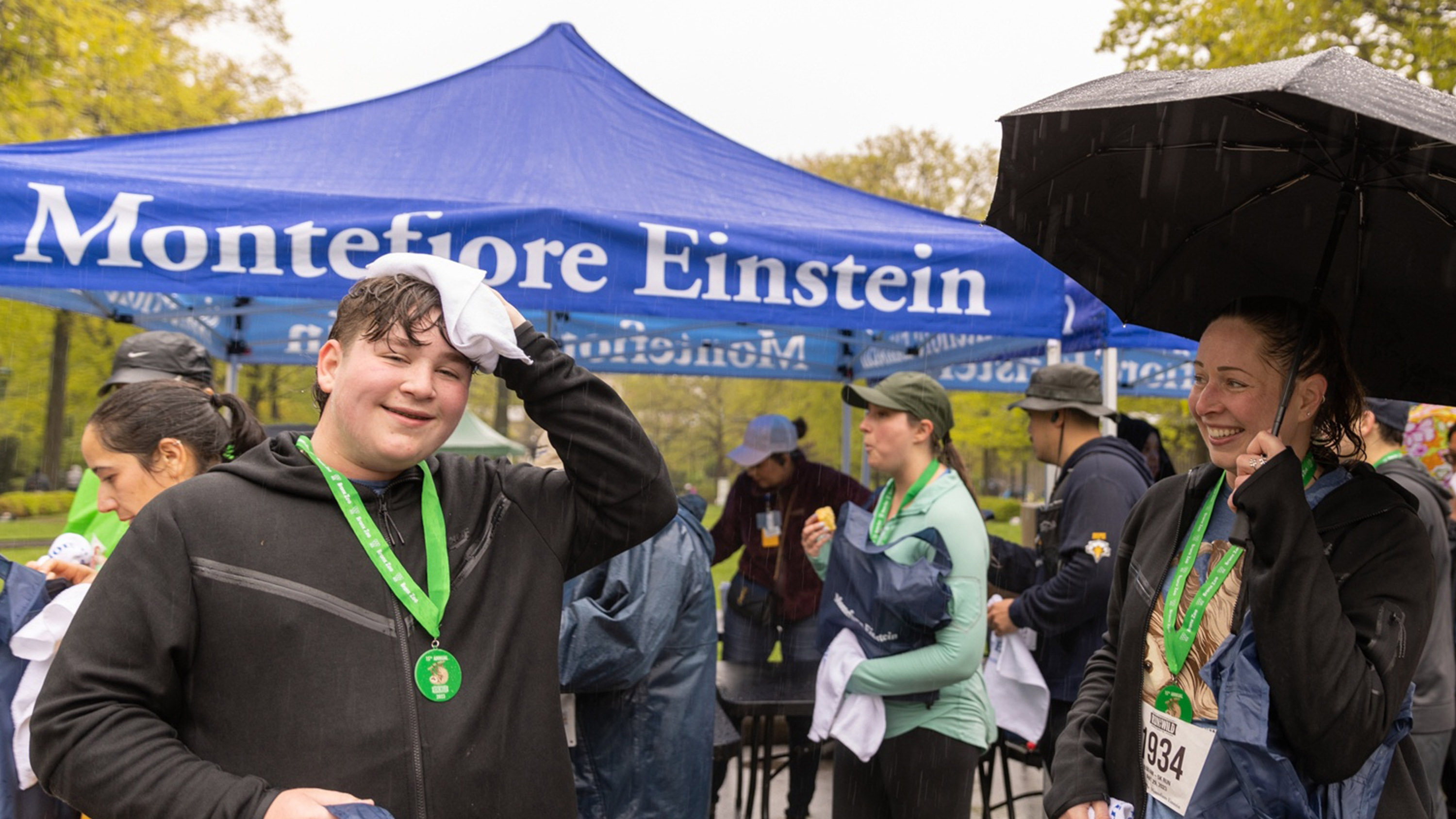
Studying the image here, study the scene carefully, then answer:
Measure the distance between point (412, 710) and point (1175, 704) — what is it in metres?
1.47

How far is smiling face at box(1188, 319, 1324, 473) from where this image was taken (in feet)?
6.30

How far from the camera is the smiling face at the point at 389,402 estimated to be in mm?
1639

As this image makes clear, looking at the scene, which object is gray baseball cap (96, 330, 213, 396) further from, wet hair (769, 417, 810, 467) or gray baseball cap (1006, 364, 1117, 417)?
gray baseball cap (1006, 364, 1117, 417)

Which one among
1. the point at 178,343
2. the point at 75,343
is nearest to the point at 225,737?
the point at 178,343

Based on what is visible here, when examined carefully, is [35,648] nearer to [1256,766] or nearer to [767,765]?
[1256,766]

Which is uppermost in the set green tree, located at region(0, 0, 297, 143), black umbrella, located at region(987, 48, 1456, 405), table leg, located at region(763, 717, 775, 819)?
green tree, located at region(0, 0, 297, 143)

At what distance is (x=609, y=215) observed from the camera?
371cm

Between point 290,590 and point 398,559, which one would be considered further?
point 398,559

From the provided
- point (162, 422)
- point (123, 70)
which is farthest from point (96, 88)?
point (162, 422)

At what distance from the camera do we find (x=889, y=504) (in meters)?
3.62

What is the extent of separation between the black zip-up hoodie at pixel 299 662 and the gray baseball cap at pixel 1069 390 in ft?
9.91

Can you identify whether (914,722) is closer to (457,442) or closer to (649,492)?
(649,492)

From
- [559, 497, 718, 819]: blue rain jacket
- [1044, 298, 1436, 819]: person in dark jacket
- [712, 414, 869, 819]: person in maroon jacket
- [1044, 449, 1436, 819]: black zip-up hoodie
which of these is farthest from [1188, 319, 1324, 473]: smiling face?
[712, 414, 869, 819]: person in maroon jacket

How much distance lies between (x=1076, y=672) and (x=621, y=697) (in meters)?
1.89
